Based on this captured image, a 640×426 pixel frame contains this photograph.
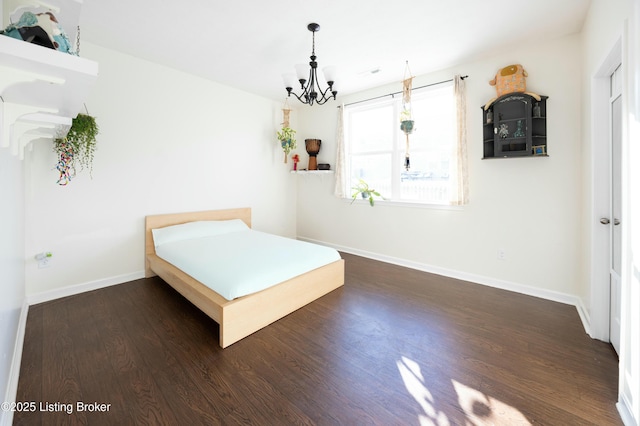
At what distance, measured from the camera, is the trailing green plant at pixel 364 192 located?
416 cm

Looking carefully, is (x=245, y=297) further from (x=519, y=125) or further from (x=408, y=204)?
(x=519, y=125)

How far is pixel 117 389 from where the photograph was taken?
158cm

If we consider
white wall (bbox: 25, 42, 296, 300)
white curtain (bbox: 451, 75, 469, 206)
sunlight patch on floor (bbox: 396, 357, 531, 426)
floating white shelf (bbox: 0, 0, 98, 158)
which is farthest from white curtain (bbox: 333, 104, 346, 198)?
floating white shelf (bbox: 0, 0, 98, 158)

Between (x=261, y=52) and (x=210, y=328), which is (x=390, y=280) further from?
(x=261, y=52)

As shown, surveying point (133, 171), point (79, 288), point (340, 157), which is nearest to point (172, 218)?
point (133, 171)

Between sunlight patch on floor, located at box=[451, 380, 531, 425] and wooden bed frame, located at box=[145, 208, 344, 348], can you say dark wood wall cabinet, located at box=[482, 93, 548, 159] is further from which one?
sunlight patch on floor, located at box=[451, 380, 531, 425]

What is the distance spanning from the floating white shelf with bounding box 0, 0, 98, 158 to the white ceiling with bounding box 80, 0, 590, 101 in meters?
1.39

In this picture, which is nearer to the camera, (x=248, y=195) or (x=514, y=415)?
(x=514, y=415)

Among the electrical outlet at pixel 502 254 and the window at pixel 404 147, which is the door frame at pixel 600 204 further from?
the window at pixel 404 147

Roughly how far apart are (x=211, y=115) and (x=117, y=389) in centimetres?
349

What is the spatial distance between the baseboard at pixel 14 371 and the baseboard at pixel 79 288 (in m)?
0.42

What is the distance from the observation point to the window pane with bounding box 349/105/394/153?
13.6 ft

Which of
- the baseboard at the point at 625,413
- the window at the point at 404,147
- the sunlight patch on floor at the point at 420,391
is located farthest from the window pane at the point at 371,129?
the baseboard at the point at 625,413

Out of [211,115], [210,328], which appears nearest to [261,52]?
[211,115]
